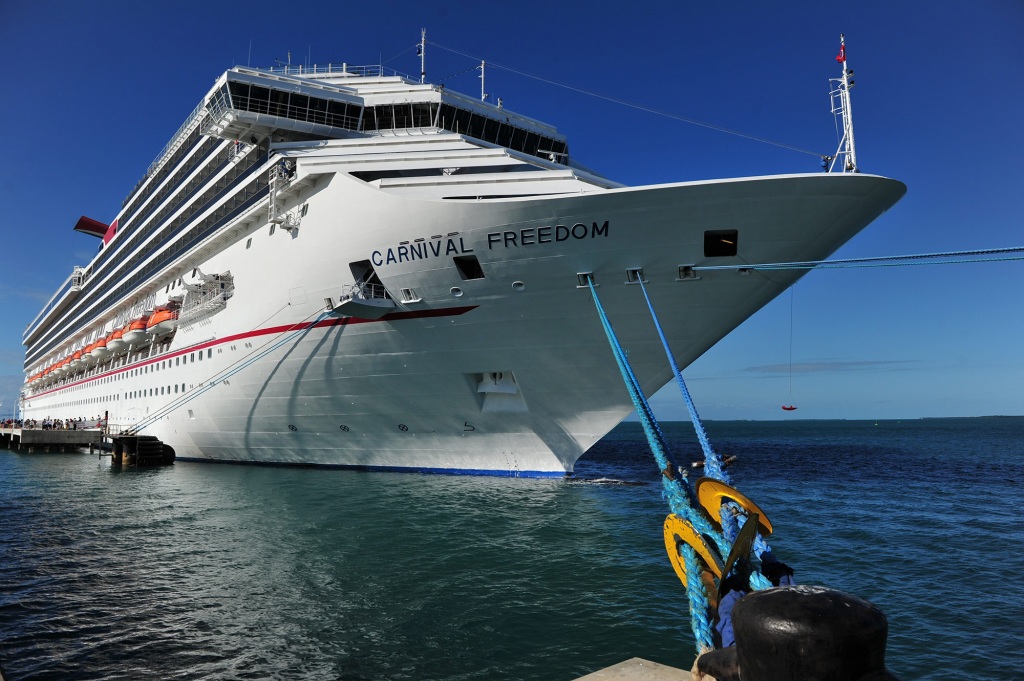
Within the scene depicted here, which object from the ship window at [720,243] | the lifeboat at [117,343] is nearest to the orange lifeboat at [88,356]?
the lifeboat at [117,343]

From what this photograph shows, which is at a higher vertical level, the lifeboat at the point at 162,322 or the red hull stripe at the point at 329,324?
the lifeboat at the point at 162,322

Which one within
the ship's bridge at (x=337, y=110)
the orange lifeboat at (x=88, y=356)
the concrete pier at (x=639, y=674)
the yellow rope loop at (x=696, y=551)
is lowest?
the concrete pier at (x=639, y=674)

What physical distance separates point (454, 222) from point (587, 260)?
3644mm

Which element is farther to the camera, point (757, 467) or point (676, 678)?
point (757, 467)

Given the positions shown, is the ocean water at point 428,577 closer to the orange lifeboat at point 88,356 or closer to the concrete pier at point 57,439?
the concrete pier at point 57,439

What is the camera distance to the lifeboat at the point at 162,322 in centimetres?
2864

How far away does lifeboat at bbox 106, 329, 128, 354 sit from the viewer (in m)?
34.4

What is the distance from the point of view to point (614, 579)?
10055mm

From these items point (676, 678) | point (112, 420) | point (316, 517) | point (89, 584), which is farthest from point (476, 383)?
point (112, 420)

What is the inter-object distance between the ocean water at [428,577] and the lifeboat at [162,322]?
33.2 feet

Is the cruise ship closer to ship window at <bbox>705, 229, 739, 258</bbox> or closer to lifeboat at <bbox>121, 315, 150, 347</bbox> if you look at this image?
ship window at <bbox>705, 229, 739, 258</bbox>

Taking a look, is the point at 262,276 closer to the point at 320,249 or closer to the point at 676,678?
the point at 320,249

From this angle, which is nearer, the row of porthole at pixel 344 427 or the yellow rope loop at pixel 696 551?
the yellow rope loop at pixel 696 551

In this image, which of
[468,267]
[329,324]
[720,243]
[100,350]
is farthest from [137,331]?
[720,243]
